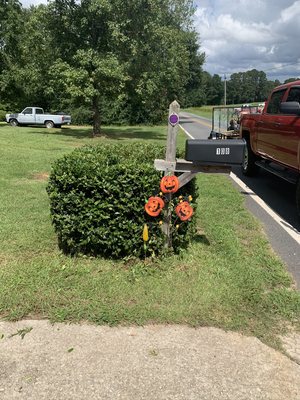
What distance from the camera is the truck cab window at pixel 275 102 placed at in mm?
7236

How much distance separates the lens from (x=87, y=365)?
2658 mm

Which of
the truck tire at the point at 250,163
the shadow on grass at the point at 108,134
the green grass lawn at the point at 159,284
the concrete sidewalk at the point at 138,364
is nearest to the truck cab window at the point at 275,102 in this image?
the truck tire at the point at 250,163

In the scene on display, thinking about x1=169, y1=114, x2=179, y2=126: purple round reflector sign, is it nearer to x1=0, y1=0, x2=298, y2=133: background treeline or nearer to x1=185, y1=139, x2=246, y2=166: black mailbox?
x1=185, y1=139, x2=246, y2=166: black mailbox

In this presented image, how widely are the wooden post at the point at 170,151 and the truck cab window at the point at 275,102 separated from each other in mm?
4030

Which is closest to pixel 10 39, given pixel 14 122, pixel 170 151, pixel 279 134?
pixel 14 122

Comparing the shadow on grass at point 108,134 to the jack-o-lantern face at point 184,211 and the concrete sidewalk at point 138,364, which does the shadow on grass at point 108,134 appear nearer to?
the jack-o-lantern face at point 184,211

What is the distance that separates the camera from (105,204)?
12.8ft

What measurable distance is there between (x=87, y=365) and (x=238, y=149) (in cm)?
240

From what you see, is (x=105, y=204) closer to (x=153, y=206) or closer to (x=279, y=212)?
(x=153, y=206)

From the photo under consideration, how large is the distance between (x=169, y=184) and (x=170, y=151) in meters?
0.36

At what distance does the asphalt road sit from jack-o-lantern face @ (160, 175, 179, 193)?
5.34 feet

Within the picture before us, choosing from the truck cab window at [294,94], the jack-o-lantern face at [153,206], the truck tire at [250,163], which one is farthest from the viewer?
the truck tire at [250,163]

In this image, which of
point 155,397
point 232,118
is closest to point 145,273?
point 155,397

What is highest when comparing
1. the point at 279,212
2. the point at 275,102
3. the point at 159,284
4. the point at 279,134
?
the point at 275,102
